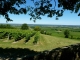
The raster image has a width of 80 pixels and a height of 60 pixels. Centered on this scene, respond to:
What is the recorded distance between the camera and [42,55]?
979 cm

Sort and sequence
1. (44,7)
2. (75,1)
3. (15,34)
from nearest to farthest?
(75,1) → (44,7) → (15,34)

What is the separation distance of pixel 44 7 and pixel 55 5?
0.97m

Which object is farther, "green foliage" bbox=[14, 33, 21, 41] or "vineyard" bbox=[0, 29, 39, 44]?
"green foliage" bbox=[14, 33, 21, 41]

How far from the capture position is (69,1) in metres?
12.8

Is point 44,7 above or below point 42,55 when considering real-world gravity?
above

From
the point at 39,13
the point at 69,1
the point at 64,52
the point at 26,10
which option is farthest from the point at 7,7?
the point at 64,52

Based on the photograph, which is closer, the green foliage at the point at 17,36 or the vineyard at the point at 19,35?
the vineyard at the point at 19,35

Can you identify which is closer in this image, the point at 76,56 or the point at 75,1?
the point at 76,56

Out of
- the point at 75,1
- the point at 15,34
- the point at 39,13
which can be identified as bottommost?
the point at 15,34

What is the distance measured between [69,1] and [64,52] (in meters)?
4.37

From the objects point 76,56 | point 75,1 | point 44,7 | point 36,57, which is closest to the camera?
point 36,57

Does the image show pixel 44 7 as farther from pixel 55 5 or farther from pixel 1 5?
pixel 1 5

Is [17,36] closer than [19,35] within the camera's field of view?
Yes

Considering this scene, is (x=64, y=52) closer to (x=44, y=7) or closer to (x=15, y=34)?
(x=44, y=7)
